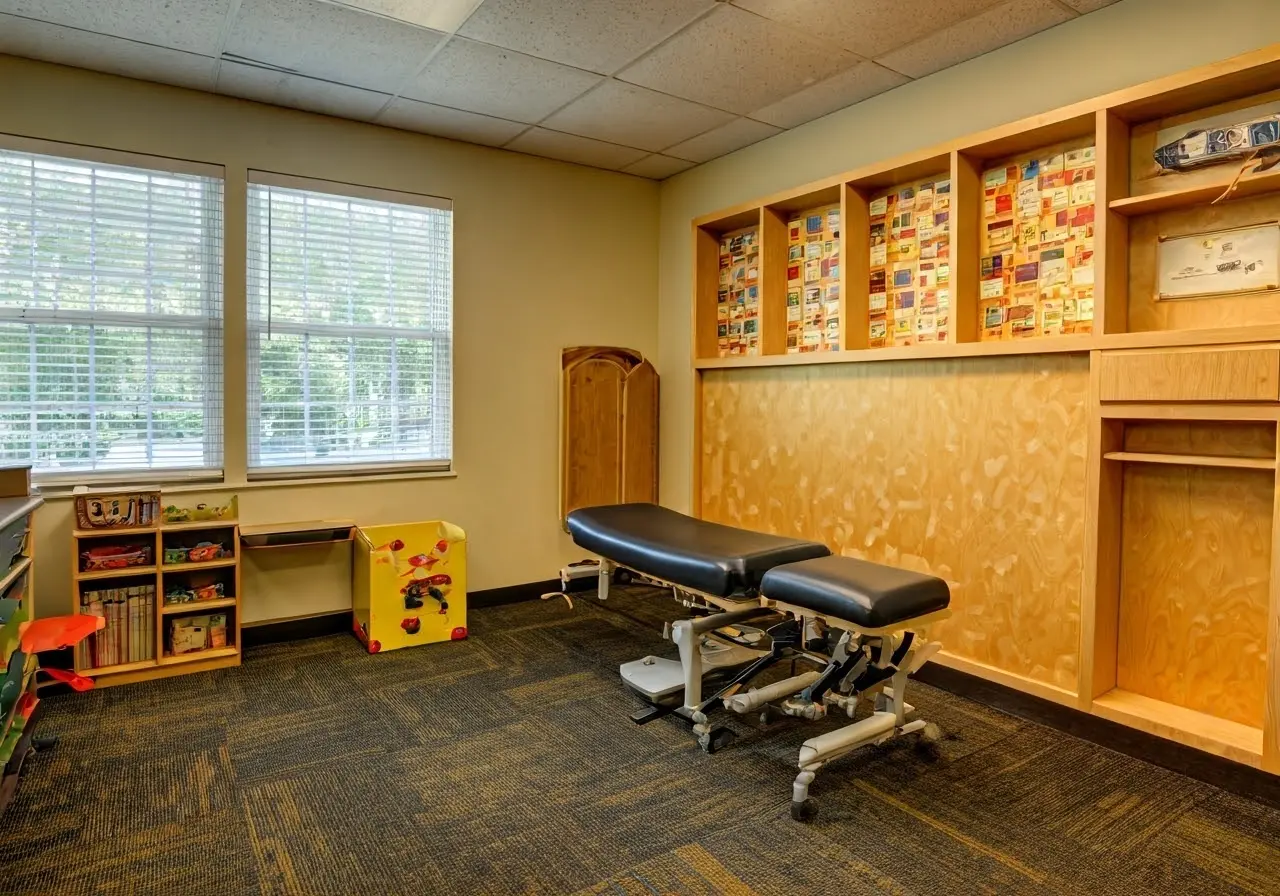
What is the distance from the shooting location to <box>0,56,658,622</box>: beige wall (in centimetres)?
318

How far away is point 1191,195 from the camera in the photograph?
7.70 feet

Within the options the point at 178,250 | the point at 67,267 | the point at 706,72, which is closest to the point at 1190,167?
the point at 706,72

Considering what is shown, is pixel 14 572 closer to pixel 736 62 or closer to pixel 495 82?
pixel 495 82

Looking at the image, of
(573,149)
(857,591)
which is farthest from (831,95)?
(857,591)

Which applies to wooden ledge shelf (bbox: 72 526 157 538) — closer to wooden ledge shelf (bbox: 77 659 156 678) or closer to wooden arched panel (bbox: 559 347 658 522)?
wooden ledge shelf (bbox: 77 659 156 678)

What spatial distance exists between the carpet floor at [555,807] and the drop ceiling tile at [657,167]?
2976 millimetres

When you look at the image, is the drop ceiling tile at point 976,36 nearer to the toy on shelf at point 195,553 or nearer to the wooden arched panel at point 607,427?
the wooden arched panel at point 607,427

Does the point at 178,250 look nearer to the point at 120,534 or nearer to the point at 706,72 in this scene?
the point at 120,534

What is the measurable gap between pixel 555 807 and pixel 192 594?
1.99m

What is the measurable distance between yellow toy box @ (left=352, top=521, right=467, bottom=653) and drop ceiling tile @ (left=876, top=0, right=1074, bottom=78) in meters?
2.88

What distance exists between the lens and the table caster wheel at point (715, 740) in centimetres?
250

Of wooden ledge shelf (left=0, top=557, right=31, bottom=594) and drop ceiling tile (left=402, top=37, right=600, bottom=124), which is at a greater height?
drop ceiling tile (left=402, top=37, right=600, bottom=124)

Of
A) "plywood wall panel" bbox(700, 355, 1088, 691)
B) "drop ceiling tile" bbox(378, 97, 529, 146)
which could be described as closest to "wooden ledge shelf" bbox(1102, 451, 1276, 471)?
"plywood wall panel" bbox(700, 355, 1088, 691)

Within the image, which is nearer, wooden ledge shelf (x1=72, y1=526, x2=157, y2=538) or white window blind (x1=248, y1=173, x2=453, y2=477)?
wooden ledge shelf (x1=72, y1=526, x2=157, y2=538)
